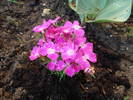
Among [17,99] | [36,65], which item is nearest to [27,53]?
[36,65]

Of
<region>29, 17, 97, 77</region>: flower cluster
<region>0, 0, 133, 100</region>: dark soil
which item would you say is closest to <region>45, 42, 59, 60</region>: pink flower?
<region>29, 17, 97, 77</region>: flower cluster

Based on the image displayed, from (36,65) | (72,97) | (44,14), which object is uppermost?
(44,14)

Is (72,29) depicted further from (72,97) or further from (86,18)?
(86,18)

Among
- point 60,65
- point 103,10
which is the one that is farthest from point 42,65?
point 103,10

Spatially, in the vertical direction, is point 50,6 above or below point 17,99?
above

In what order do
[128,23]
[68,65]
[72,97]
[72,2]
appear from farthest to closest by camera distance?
[128,23]
[72,2]
[72,97]
[68,65]

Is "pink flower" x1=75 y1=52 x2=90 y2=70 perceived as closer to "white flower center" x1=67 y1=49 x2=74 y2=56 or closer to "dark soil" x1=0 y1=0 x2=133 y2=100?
"white flower center" x1=67 y1=49 x2=74 y2=56

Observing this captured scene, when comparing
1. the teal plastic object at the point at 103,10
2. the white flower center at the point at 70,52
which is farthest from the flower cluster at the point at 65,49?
the teal plastic object at the point at 103,10
